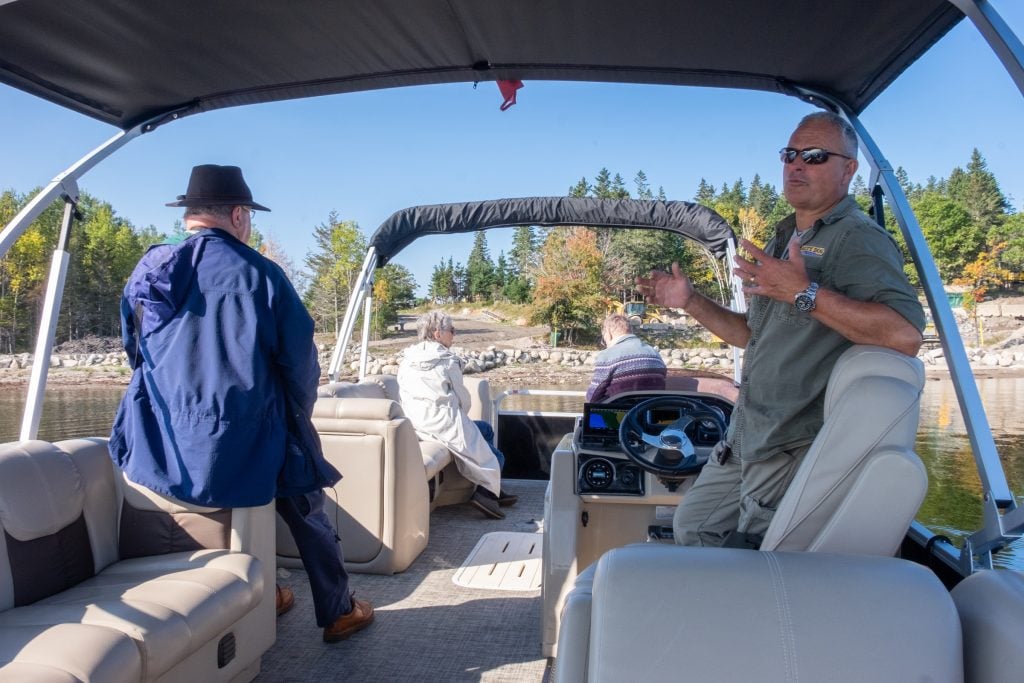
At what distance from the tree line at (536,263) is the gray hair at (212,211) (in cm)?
16

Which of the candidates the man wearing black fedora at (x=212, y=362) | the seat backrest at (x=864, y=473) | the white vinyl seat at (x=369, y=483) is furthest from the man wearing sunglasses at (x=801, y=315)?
the white vinyl seat at (x=369, y=483)

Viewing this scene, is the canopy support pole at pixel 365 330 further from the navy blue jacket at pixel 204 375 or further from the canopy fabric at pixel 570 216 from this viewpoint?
the navy blue jacket at pixel 204 375

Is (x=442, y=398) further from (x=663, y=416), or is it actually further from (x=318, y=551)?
(x=663, y=416)

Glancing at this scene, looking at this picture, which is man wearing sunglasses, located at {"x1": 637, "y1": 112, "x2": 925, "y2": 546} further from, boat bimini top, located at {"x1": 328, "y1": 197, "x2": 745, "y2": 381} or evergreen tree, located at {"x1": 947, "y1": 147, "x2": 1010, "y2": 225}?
evergreen tree, located at {"x1": 947, "y1": 147, "x2": 1010, "y2": 225}

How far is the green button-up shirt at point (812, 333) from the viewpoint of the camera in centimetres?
160

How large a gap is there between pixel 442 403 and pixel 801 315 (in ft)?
10.8

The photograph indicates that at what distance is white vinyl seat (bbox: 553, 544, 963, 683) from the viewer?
1.04m

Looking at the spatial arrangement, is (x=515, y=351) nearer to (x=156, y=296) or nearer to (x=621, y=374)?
(x=621, y=374)

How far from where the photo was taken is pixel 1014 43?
1805mm

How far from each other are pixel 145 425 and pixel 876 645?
218 cm

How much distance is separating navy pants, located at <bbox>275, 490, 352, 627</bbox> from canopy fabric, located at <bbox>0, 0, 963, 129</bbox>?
1.69m

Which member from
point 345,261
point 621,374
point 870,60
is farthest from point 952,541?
point 345,261

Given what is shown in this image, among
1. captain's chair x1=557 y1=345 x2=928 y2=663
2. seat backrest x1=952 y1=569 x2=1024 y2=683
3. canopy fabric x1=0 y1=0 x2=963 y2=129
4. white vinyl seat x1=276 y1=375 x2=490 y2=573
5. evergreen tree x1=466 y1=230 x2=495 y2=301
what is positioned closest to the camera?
seat backrest x1=952 y1=569 x2=1024 y2=683

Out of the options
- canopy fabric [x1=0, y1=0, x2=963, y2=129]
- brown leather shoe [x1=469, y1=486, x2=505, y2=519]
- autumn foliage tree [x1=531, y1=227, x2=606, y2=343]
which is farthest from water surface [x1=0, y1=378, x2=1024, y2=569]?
autumn foliage tree [x1=531, y1=227, x2=606, y2=343]
